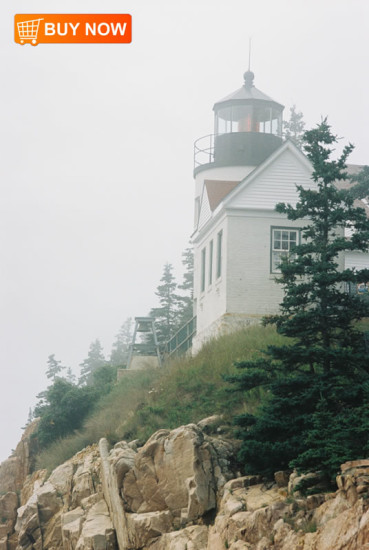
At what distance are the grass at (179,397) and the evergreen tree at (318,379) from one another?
202cm

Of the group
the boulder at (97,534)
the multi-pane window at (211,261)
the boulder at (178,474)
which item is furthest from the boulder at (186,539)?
the multi-pane window at (211,261)

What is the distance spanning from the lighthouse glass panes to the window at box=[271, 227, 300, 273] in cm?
775

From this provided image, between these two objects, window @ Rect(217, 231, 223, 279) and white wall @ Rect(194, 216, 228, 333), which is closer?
white wall @ Rect(194, 216, 228, 333)

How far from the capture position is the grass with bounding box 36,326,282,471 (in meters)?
21.9

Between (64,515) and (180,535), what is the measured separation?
686 cm

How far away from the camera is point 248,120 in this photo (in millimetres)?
37062

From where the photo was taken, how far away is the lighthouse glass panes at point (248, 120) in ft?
121

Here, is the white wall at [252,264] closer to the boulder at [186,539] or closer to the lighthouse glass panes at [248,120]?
the lighthouse glass panes at [248,120]

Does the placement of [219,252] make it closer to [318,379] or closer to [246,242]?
[246,242]

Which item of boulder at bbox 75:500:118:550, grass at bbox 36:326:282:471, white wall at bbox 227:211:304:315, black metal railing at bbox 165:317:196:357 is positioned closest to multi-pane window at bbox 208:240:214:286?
white wall at bbox 227:211:304:315

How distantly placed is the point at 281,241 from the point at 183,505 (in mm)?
13572

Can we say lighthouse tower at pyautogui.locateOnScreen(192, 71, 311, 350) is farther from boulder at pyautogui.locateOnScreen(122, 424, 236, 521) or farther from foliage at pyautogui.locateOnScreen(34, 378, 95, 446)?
boulder at pyautogui.locateOnScreen(122, 424, 236, 521)

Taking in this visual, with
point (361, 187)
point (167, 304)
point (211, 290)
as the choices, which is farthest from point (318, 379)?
point (167, 304)

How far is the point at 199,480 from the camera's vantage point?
1794 cm
